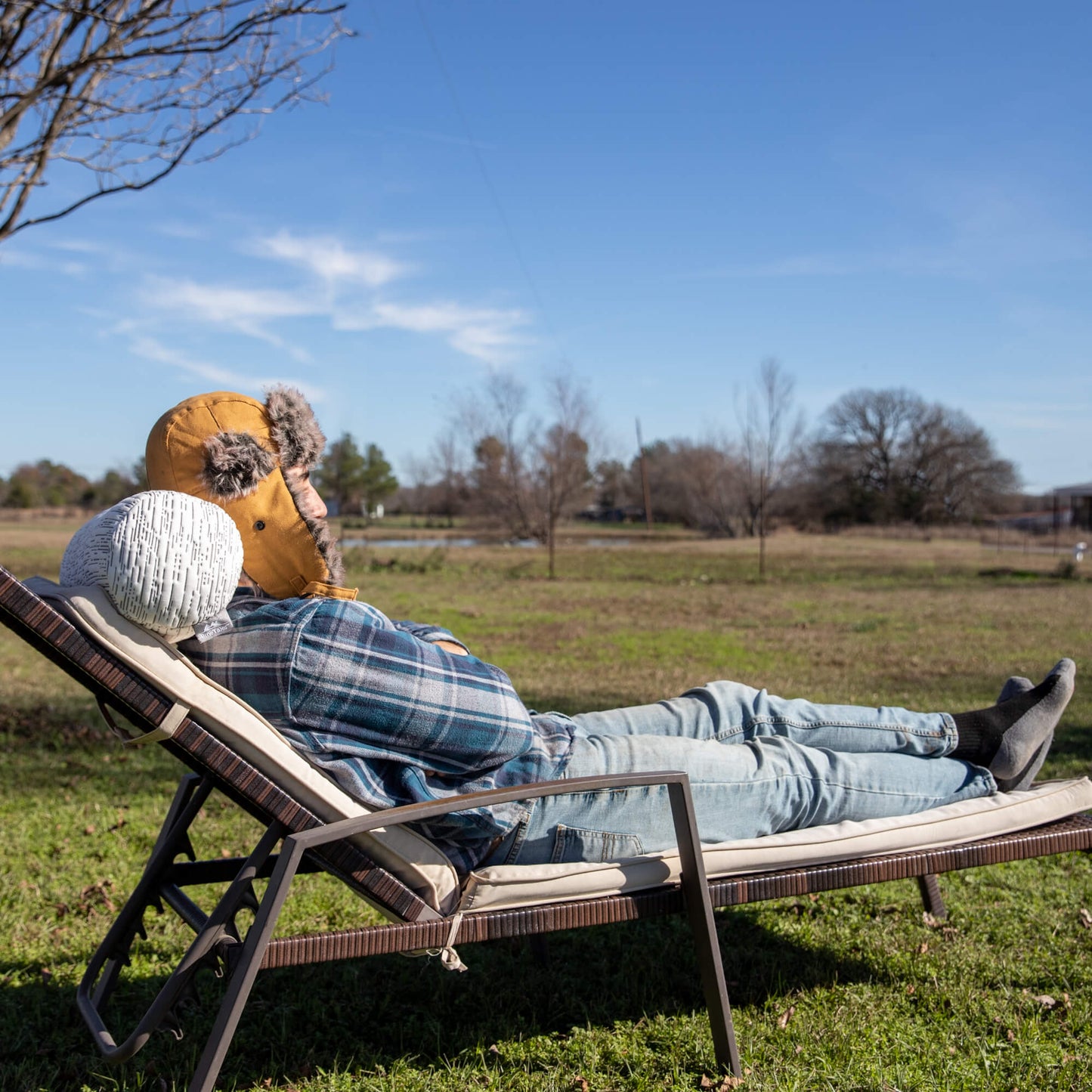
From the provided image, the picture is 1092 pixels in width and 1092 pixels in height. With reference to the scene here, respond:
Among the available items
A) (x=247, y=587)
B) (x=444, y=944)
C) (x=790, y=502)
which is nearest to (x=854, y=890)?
(x=444, y=944)

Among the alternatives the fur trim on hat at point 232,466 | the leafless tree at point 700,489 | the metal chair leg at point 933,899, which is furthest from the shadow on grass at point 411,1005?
the leafless tree at point 700,489

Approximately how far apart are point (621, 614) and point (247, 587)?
11.0 meters

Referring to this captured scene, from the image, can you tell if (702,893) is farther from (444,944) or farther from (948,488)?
(948,488)

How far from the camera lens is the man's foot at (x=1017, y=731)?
8.50 feet

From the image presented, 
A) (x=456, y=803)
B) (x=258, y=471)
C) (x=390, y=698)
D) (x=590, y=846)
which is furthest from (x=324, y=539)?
(x=590, y=846)

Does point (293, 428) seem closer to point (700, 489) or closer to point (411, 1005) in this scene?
point (411, 1005)

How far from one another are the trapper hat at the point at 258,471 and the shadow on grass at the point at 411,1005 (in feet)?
3.90

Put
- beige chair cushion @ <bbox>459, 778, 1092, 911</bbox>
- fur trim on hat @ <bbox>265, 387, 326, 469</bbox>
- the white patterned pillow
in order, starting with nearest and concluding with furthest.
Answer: the white patterned pillow → beige chair cushion @ <bbox>459, 778, 1092, 911</bbox> → fur trim on hat @ <bbox>265, 387, 326, 469</bbox>

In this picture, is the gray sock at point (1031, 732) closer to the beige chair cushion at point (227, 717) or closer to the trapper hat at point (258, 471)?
the beige chair cushion at point (227, 717)

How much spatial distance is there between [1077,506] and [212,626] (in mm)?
57610

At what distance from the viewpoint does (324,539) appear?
7.59ft

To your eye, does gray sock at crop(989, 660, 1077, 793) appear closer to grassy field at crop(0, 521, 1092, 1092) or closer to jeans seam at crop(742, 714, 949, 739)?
jeans seam at crop(742, 714, 949, 739)

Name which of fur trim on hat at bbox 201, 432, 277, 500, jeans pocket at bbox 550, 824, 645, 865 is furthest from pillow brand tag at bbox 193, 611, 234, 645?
jeans pocket at bbox 550, 824, 645, 865

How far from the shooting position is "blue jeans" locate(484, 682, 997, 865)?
86.3 inches
